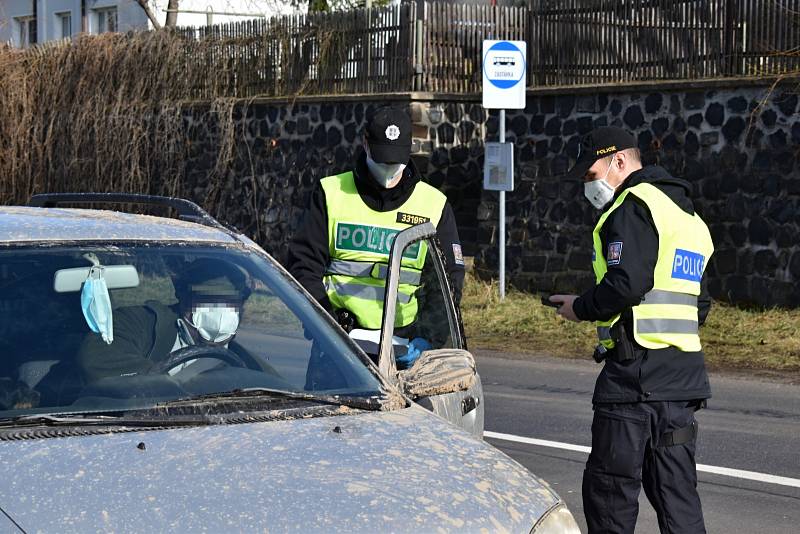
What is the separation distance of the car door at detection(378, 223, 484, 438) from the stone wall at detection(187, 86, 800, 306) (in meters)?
9.83

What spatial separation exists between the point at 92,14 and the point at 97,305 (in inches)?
1322

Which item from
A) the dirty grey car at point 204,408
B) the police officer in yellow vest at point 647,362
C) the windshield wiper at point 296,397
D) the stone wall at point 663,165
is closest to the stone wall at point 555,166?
the stone wall at point 663,165

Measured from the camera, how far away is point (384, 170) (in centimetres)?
643

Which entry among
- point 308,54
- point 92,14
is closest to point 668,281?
point 308,54

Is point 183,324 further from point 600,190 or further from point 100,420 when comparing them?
point 600,190

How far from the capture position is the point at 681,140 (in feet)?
52.2

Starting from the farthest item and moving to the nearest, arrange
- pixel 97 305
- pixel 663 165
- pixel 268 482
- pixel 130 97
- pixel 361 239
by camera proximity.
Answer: pixel 130 97, pixel 663 165, pixel 361 239, pixel 97 305, pixel 268 482

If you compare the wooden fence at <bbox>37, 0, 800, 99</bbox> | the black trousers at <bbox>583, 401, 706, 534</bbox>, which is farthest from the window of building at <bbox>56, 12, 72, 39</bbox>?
the black trousers at <bbox>583, 401, 706, 534</bbox>

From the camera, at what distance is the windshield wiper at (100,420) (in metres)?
3.73

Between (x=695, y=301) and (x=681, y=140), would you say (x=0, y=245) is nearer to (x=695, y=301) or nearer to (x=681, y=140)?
(x=695, y=301)

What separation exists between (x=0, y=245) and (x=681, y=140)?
12495 millimetres

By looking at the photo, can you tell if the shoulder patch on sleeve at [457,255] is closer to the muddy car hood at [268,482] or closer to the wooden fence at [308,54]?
the muddy car hood at [268,482]

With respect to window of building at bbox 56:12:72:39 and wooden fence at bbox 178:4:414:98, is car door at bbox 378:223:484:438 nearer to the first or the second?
wooden fence at bbox 178:4:414:98

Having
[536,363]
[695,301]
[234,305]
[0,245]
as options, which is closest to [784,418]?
[536,363]
